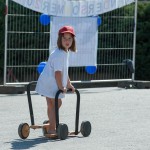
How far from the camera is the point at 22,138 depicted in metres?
8.97

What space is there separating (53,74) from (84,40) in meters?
6.13

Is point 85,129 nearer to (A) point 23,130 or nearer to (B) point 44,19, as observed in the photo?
(A) point 23,130

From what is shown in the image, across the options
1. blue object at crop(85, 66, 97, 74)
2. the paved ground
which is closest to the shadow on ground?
the paved ground

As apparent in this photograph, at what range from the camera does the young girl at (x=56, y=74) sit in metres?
8.93

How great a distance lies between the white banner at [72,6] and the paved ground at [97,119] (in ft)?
5.61

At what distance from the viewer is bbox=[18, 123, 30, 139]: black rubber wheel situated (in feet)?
29.1

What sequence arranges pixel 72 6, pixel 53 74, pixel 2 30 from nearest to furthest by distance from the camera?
pixel 53 74
pixel 72 6
pixel 2 30

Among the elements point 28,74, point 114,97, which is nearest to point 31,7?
point 28,74

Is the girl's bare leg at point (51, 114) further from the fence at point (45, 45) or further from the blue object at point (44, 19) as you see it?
the blue object at point (44, 19)

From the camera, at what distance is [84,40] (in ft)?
49.5

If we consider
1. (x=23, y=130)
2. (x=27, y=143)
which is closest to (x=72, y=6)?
(x=23, y=130)

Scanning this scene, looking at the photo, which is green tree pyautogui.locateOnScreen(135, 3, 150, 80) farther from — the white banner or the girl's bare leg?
the girl's bare leg

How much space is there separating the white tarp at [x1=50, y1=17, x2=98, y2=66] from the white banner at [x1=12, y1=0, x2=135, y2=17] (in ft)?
0.43

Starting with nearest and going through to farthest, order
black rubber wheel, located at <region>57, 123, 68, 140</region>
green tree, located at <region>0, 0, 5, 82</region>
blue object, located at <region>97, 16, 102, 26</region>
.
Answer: black rubber wheel, located at <region>57, 123, 68, 140</region>
blue object, located at <region>97, 16, 102, 26</region>
green tree, located at <region>0, 0, 5, 82</region>
